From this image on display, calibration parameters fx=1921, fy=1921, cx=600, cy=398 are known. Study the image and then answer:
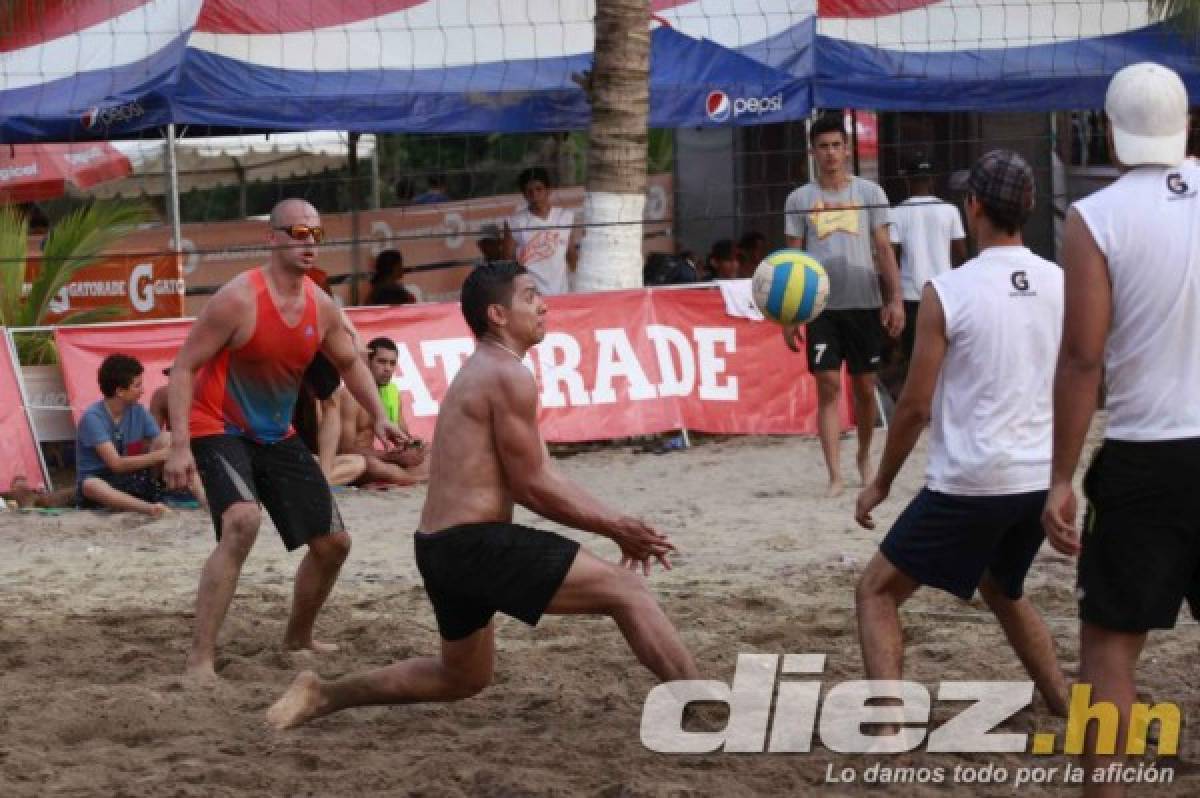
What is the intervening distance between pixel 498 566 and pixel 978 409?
1356 millimetres

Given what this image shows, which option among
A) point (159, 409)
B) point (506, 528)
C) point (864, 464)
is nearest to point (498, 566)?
point (506, 528)

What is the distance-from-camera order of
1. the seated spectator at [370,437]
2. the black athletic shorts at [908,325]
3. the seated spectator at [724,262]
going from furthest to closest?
the seated spectator at [724,262] → the black athletic shorts at [908,325] → the seated spectator at [370,437]

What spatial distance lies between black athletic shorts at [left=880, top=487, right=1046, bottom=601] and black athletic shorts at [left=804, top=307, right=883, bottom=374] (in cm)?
478

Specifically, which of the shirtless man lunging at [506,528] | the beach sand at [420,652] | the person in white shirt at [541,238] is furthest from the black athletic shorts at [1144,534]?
the person in white shirt at [541,238]

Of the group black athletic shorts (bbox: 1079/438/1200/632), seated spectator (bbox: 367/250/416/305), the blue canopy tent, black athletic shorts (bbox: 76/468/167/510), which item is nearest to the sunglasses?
black athletic shorts (bbox: 1079/438/1200/632)

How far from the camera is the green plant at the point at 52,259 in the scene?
11508mm

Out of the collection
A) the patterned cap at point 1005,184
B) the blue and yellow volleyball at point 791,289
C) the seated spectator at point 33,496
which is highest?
the patterned cap at point 1005,184

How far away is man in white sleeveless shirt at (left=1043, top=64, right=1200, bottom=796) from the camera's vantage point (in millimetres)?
4172

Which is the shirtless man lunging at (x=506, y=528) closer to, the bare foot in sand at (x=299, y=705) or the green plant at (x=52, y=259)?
the bare foot in sand at (x=299, y=705)

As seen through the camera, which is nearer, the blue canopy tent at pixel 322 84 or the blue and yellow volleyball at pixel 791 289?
the blue and yellow volleyball at pixel 791 289

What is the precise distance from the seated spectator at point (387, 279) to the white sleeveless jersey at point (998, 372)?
905cm

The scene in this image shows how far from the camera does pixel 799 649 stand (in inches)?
262

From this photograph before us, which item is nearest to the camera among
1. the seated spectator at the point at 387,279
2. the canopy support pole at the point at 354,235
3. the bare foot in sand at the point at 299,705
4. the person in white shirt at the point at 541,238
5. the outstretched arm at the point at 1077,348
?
the outstretched arm at the point at 1077,348

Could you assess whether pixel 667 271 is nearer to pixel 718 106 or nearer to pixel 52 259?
pixel 718 106
